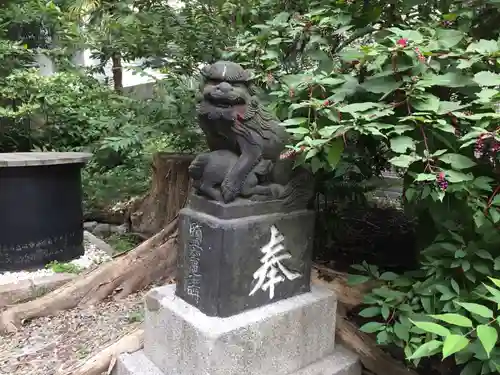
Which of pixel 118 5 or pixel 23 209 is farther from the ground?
pixel 118 5

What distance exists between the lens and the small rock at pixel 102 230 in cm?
584

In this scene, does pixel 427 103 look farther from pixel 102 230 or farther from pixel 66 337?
pixel 102 230

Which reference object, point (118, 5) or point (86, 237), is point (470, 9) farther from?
point (86, 237)

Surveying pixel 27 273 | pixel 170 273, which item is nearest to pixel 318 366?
pixel 170 273

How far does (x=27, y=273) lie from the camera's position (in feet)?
14.0

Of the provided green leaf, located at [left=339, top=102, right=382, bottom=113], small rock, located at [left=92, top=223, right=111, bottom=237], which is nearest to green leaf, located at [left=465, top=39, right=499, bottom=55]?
green leaf, located at [left=339, top=102, right=382, bottom=113]

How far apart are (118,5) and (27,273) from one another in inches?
98.3

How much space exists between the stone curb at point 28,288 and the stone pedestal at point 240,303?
1.65 metres

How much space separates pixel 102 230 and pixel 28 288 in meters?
1.95

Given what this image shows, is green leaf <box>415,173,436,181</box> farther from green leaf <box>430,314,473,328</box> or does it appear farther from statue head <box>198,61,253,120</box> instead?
statue head <box>198,61,253,120</box>

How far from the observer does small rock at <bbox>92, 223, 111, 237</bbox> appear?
584cm

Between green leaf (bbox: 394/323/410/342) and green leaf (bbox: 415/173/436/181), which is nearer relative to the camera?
green leaf (bbox: 415/173/436/181)

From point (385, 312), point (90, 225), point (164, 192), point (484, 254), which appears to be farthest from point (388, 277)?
point (90, 225)

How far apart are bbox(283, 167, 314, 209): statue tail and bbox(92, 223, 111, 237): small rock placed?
3805 millimetres
